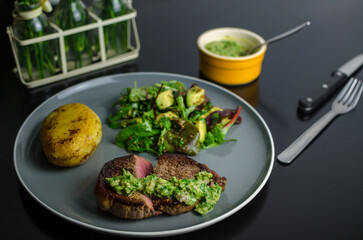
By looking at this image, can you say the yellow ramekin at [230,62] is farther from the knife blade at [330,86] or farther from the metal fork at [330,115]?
the metal fork at [330,115]

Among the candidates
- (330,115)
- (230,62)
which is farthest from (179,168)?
(330,115)

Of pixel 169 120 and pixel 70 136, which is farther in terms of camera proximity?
pixel 169 120

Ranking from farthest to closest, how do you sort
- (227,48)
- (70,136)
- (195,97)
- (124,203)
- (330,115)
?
(227,48) → (330,115) → (195,97) → (70,136) → (124,203)

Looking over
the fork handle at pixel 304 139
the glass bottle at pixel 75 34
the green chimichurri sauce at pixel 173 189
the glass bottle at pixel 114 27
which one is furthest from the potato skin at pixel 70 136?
the fork handle at pixel 304 139

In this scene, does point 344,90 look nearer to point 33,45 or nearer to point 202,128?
point 202,128

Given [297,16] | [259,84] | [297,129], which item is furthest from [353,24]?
[297,129]
